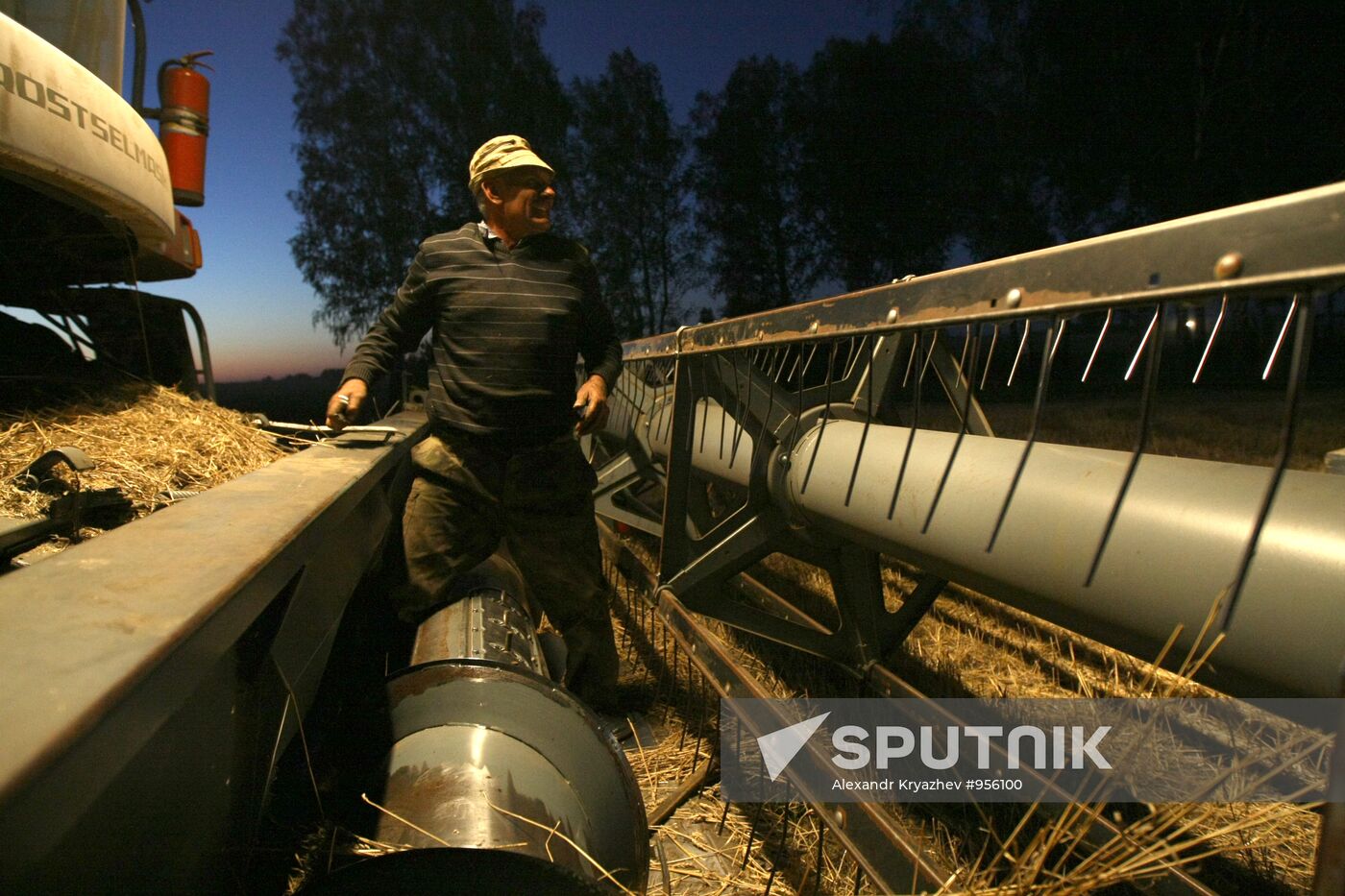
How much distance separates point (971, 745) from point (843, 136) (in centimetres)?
1313

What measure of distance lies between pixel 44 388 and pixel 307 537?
175 cm

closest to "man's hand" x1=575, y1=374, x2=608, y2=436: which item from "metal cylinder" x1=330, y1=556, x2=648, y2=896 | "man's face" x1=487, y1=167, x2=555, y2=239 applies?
"man's face" x1=487, y1=167, x2=555, y2=239

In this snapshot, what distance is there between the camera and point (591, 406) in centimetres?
237

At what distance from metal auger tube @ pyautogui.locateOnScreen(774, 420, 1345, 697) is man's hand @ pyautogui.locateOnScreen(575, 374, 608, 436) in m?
1.10

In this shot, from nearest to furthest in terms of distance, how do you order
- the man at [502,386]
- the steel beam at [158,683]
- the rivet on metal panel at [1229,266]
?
the steel beam at [158,683] → the rivet on metal panel at [1229,266] → the man at [502,386]

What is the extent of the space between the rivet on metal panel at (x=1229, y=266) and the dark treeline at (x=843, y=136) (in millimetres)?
9912

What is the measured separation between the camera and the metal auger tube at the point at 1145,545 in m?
0.87

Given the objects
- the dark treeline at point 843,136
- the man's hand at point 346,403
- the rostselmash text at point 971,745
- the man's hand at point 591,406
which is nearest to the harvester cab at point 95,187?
the man's hand at point 346,403

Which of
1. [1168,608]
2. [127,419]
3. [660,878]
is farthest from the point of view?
[127,419]

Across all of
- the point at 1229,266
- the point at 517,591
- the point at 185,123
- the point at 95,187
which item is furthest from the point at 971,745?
the point at 185,123

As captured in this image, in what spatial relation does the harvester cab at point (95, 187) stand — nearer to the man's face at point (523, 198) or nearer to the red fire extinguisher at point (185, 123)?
the red fire extinguisher at point (185, 123)

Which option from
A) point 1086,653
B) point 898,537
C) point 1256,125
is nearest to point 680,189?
point 1256,125

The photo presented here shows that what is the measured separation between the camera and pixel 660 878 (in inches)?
72.2

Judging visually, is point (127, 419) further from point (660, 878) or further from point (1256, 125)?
point (1256, 125)
